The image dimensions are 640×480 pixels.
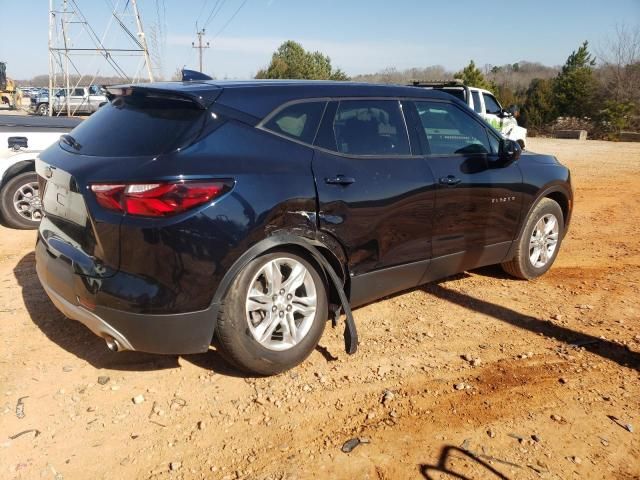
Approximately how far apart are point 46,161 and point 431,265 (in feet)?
8.86

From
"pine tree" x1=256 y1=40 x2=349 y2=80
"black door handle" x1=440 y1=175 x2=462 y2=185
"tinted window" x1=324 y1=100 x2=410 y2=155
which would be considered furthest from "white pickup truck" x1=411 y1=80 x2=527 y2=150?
"pine tree" x1=256 y1=40 x2=349 y2=80

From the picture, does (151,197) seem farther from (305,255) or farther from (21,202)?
(21,202)

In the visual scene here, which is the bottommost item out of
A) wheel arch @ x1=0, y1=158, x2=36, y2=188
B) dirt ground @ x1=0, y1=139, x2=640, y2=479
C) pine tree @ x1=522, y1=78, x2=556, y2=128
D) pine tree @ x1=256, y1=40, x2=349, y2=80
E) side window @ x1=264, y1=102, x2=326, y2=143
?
dirt ground @ x1=0, y1=139, x2=640, y2=479

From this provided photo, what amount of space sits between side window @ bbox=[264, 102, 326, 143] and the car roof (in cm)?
5

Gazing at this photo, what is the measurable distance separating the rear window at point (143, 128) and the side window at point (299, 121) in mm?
437

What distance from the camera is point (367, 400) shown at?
311 centimetres

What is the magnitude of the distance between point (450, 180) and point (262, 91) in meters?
1.57

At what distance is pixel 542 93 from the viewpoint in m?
29.8

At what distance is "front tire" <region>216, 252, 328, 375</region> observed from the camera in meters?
3.02

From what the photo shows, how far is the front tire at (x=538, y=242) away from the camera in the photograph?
4910 mm

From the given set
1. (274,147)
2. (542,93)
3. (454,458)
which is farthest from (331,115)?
(542,93)

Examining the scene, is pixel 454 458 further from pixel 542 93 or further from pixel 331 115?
pixel 542 93

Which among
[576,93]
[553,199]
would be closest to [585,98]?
[576,93]

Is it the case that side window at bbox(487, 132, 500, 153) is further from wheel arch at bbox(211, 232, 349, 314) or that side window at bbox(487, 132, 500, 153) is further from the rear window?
the rear window
